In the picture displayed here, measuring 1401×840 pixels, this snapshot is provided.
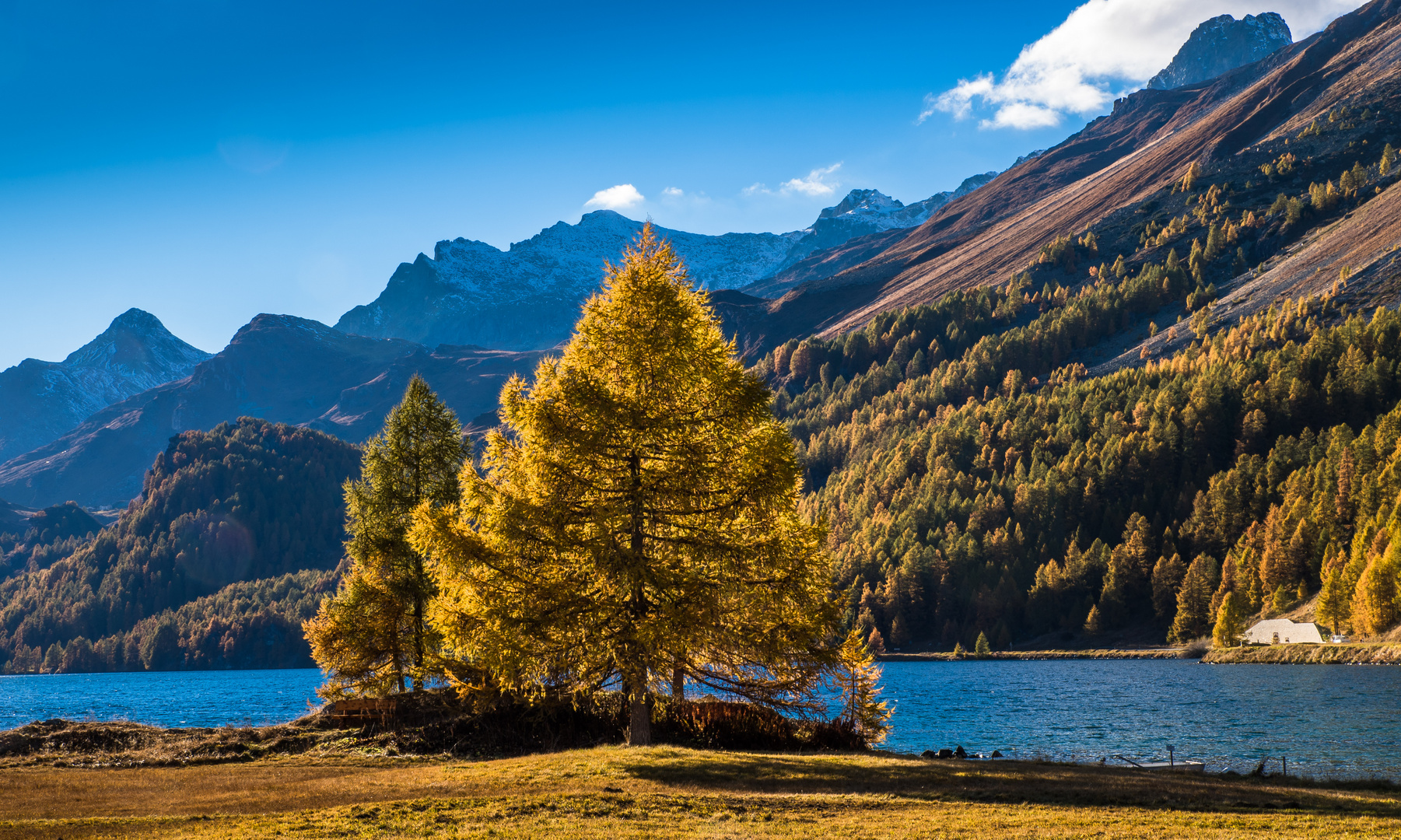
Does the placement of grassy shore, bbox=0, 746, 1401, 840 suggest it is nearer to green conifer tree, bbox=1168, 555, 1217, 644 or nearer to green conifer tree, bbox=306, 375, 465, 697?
green conifer tree, bbox=306, 375, 465, 697

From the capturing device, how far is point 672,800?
61.4ft

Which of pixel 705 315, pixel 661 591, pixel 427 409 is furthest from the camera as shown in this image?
pixel 427 409

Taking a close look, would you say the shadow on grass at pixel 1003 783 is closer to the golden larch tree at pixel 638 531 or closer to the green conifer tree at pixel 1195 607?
the golden larch tree at pixel 638 531

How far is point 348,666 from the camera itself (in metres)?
39.2

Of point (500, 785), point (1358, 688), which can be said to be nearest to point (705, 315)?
point (500, 785)

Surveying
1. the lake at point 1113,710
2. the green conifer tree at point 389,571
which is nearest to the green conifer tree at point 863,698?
the lake at point 1113,710

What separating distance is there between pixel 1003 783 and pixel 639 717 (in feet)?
34.8

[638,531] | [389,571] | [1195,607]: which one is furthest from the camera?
[1195,607]

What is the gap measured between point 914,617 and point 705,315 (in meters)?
172

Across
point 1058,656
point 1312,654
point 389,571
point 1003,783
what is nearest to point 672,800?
Answer: point 1003,783

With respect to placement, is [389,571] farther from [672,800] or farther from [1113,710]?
[1113,710]

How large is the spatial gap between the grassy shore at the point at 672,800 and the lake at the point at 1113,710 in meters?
17.3

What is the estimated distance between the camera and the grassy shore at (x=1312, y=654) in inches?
4518

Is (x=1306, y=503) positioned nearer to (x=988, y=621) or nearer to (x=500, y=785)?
(x=988, y=621)
